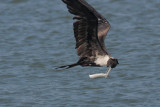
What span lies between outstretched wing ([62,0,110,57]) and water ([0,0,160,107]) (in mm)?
1706

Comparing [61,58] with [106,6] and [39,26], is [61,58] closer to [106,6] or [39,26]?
[39,26]

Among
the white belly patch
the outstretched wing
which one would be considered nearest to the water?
the white belly patch

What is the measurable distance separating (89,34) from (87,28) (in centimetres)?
17

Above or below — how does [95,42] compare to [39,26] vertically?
above

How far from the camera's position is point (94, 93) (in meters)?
9.97

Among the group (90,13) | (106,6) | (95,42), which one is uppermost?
(90,13)

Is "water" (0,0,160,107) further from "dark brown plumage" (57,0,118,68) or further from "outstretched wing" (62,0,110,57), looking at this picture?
"outstretched wing" (62,0,110,57)

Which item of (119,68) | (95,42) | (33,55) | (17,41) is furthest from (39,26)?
(95,42)

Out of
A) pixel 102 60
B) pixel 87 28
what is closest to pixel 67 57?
pixel 102 60

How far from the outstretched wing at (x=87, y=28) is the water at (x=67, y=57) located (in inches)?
67.2

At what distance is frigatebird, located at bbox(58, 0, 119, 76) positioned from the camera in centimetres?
721

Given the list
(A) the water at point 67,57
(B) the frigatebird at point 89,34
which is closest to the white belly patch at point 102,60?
(B) the frigatebird at point 89,34

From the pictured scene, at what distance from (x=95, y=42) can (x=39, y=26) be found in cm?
749

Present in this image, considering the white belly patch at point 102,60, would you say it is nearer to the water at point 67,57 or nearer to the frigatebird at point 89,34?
the frigatebird at point 89,34
